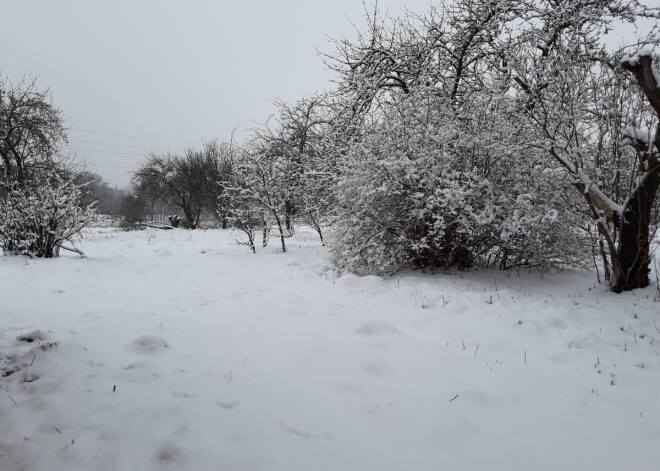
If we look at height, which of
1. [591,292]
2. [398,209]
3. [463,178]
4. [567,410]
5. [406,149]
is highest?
[406,149]

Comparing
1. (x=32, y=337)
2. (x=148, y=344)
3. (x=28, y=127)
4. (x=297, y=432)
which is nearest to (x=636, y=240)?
(x=297, y=432)

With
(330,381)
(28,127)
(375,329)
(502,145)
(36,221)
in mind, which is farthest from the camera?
(28,127)

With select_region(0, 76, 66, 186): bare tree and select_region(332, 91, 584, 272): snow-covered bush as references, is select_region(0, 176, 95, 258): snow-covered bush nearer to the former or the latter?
select_region(332, 91, 584, 272): snow-covered bush

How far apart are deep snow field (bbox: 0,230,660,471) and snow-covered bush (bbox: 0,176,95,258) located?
2932 mm

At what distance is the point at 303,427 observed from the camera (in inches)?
87.2

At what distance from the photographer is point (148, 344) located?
3229 millimetres

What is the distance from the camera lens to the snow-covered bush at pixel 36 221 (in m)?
7.85

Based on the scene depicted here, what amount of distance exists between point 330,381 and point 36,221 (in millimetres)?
8315

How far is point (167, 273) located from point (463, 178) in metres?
6.04

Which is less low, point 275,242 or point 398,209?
point 398,209

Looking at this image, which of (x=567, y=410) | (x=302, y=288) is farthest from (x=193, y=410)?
(x=302, y=288)

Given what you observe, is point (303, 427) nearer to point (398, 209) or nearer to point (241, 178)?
point (398, 209)

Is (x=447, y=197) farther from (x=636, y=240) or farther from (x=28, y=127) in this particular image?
(x=28, y=127)

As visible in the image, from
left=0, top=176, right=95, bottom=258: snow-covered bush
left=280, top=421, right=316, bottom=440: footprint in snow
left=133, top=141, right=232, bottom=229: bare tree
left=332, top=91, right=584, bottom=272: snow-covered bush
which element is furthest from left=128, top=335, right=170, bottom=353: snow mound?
left=133, top=141, right=232, bottom=229: bare tree
